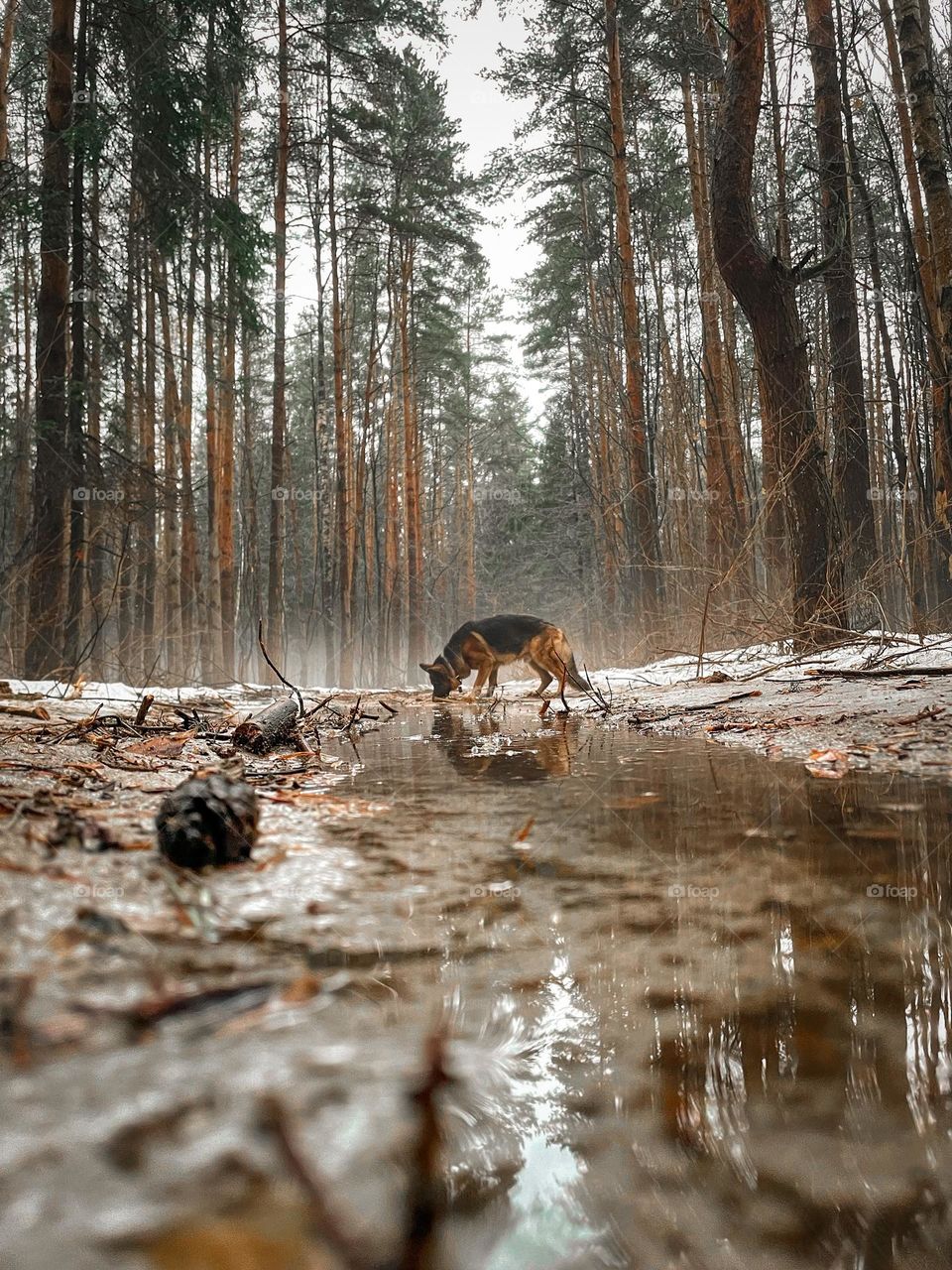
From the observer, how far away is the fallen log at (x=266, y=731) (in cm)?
Answer: 385

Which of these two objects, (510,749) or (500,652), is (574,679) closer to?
(500,652)

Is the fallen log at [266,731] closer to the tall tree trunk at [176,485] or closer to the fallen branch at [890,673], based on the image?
the fallen branch at [890,673]

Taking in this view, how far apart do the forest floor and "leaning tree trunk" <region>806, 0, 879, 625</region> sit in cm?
668

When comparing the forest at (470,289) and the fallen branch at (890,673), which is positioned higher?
the forest at (470,289)

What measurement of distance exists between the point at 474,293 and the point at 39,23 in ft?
63.9

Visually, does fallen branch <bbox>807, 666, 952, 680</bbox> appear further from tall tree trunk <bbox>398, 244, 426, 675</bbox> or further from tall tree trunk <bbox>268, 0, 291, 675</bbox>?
tall tree trunk <bbox>398, 244, 426, 675</bbox>

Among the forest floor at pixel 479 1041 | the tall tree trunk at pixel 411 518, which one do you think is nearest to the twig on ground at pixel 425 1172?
the forest floor at pixel 479 1041

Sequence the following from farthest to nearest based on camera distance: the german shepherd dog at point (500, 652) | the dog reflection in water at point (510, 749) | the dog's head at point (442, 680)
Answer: the dog's head at point (442, 680) → the german shepherd dog at point (500, 652) → the dog reflection in water at point (510, 749)

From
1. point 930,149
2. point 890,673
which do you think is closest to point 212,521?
point 930,149

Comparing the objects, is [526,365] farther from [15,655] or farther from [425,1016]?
[425,1016]

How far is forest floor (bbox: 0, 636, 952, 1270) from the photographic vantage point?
51 cm

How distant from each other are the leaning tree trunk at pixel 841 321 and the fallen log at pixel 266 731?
225 inches

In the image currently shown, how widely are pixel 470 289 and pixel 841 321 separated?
2009 centimetres

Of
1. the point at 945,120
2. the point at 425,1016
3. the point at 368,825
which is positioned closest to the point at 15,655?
the point at 368,825
